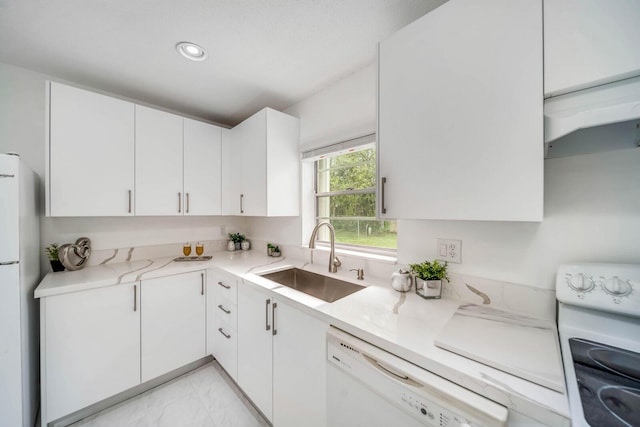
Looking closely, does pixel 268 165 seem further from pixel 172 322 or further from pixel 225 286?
pixel 172 322

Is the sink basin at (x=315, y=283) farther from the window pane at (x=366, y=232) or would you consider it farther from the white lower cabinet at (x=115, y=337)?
the white lower cabinet at (x=115, y=337)

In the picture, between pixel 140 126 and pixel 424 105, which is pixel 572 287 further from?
pixel 140 126

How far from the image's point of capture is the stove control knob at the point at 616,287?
76cm

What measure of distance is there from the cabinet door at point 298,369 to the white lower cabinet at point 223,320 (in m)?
0.51

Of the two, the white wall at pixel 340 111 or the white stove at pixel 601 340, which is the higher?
the white wall at pixel 340 111

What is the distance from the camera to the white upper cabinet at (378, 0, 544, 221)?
0.77m

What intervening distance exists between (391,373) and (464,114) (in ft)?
3.25

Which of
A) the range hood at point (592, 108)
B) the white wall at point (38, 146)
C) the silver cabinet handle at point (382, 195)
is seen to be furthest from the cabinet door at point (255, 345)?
the range hood at point (592, 108)

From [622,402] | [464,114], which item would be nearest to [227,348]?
[622,402]

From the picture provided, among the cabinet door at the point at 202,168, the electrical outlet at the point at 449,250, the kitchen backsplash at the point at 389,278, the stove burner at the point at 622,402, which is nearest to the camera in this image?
the stove burner at the point at 622,402

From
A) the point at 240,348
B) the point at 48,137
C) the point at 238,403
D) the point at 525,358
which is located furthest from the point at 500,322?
the point at 48,137

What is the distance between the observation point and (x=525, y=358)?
0.71 m

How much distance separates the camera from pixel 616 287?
0.77 m

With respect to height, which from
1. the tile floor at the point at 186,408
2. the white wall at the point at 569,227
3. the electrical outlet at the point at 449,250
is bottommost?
the tile floor at the point at 186,408
